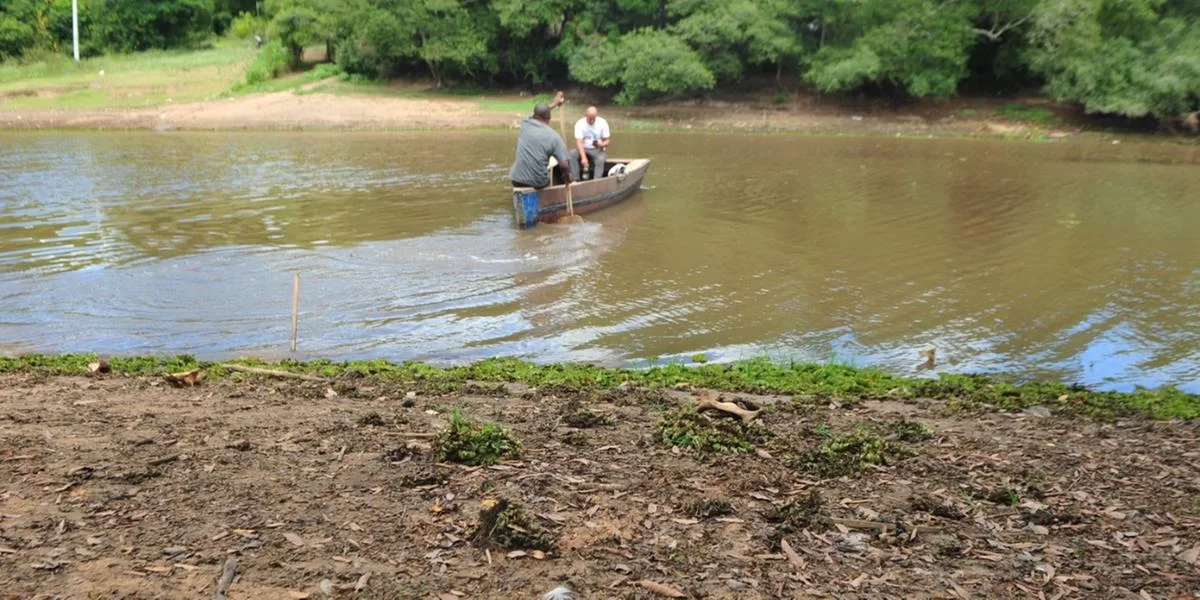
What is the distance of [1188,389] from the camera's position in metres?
7.90

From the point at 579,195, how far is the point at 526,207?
1.32 meters

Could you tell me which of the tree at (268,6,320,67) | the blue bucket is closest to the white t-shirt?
the blue bucket

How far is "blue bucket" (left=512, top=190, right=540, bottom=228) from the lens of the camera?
14758 millimetres

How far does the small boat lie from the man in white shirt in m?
0.30

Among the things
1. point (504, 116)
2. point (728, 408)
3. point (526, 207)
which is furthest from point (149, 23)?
point (728, 408)

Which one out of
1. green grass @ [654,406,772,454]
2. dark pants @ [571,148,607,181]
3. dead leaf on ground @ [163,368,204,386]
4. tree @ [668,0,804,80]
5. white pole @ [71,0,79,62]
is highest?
white pole @ [71,0,79,62]

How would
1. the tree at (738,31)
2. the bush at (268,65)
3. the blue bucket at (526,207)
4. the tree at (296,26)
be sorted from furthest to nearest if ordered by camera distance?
the tree at (296,26)
the bush at (268,65)
the tree at (738,31)
the blue bucket at (526,207)

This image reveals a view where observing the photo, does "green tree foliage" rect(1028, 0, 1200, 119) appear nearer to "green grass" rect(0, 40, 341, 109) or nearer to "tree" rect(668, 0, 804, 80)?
"tree" rect(668, 0, 804, 80)

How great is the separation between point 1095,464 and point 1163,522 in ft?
2.91

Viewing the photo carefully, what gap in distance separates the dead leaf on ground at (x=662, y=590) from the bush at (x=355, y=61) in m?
38.9

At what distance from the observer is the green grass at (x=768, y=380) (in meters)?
7.07

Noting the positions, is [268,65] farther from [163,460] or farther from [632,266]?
[163,460]

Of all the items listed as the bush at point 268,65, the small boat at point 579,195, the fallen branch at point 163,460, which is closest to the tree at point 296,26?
the bush at point 268,65

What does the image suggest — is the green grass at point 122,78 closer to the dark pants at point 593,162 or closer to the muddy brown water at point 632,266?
the muddy brown water at point 632,266
